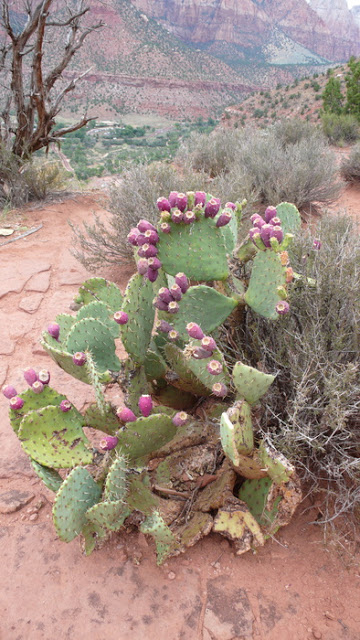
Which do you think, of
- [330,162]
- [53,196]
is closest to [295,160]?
[330,162]

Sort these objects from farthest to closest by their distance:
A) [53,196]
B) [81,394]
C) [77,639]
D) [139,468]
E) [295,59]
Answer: [295,59] < [53,196] < [81,394] < [139,468] < [77,639]

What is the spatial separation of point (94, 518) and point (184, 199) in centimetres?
144

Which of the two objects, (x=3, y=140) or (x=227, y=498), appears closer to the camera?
(x=227, y=498)

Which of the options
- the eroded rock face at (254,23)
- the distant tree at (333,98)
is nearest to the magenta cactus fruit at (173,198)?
the distant tree at (333,98)

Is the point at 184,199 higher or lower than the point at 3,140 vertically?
higher

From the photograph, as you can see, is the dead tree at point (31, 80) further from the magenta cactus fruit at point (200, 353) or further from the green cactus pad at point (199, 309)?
the magenta cactus fruit at point (200, 353)

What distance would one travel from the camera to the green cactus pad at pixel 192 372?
1759mm

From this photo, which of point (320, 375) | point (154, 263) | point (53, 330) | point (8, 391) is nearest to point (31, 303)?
point (53, 330)

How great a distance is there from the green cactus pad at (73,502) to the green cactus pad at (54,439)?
0.09m

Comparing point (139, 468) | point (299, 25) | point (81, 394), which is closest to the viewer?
point (139, 468)

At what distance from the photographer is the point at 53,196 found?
275 inches

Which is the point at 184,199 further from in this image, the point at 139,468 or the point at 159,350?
the point at 139,468

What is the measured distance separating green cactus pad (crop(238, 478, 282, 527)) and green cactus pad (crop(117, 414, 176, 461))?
0.46 metres

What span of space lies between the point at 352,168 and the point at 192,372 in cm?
784
